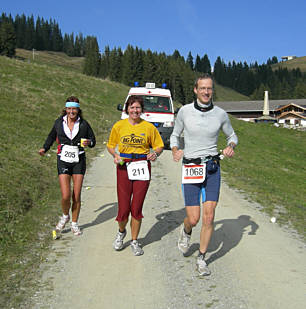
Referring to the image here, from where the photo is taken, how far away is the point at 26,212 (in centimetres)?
740

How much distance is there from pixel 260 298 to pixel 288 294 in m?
0.35

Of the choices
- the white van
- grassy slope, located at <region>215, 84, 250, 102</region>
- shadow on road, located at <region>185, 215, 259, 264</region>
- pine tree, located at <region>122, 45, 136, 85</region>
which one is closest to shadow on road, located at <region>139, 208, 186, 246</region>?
shadow on road, located at <region>185, 215, 259, 264</region>

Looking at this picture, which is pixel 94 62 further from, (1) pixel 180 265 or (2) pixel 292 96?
(1) pixel 180 265

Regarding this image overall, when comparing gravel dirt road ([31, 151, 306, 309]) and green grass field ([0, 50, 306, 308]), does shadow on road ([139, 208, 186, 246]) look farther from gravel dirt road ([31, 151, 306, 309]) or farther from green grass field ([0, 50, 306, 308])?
green grass field ([0, 50, 306, 308])

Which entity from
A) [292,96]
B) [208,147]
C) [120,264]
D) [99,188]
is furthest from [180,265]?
[292,96]

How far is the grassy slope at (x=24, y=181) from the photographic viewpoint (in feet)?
16.8

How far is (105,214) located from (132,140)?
275 cm

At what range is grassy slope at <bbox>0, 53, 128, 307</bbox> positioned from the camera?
202 inches

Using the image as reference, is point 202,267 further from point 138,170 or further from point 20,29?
point 20,29

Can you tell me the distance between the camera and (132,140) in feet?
17.2

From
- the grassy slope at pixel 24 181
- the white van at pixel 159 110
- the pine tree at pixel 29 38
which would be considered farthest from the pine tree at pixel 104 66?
the white van at pixel 159 110

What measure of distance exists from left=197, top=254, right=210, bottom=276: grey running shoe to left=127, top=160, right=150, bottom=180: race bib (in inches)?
52.6

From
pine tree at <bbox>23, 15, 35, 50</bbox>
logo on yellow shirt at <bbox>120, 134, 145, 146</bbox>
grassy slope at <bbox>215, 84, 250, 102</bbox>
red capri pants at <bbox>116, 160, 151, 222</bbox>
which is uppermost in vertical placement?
pine tree at <bbox>23, 15, 35, 50</bbox>

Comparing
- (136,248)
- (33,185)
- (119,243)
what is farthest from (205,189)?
(33,185)
